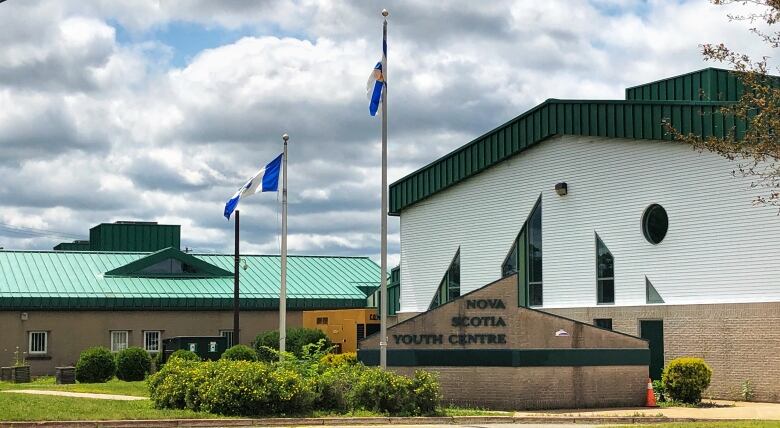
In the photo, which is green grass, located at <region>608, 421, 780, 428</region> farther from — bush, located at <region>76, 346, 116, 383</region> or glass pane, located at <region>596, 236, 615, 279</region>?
bush, located at <region>76, 346, 116, 383</region>

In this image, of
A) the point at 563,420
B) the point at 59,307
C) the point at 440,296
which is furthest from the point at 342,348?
the point at 563,420

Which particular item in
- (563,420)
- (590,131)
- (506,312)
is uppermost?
(590,131)

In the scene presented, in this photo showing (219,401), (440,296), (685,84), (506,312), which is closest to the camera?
(219,401)

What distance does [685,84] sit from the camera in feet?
137

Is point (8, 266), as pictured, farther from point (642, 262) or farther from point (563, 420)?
point (563, 420)

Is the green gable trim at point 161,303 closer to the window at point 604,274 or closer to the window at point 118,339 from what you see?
the window at point 118,339

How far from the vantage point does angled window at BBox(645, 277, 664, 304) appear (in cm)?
3591

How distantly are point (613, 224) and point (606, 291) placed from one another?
90.6 inches

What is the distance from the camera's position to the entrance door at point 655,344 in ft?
115

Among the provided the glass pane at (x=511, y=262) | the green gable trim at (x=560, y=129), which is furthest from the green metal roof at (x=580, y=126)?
the glass pane at (x=511, y=262)

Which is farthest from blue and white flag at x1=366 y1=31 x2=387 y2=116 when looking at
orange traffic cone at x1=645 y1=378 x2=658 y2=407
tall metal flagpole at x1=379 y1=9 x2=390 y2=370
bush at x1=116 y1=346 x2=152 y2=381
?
bush at x1=116 y1=346 x2=152 y2=381

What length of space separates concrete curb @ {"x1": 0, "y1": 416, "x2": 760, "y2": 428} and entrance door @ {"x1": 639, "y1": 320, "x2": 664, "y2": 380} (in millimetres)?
8913

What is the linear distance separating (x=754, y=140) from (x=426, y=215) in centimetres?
2519

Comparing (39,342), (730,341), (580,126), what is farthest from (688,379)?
(39,342)
